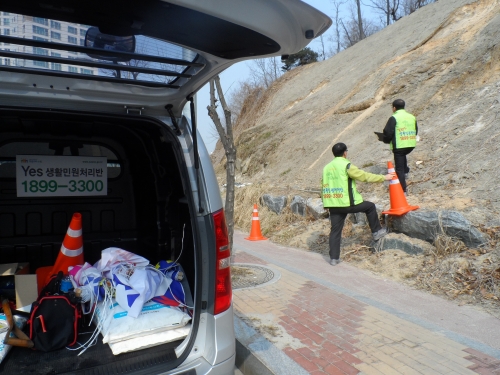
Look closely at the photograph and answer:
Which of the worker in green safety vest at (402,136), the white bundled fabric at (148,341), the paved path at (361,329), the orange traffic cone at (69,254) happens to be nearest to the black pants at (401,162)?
the worker in green safety vest at (402,136)

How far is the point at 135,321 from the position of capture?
277 centimetres

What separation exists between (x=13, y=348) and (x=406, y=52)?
55.3 feet

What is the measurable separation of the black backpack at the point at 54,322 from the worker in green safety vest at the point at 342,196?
4.56 metres

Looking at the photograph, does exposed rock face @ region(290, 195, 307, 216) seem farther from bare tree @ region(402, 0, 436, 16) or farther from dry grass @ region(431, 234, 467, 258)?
bare tree @ region(402, 0, 436, 16)

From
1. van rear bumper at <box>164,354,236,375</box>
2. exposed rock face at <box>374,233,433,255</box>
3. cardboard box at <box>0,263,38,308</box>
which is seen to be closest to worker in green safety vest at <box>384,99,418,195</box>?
exposed rock face at <box>374,233,433,255</box>

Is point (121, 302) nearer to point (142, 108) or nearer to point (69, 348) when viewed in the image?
point (69, 348)

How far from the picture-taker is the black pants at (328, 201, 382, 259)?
21.9ft

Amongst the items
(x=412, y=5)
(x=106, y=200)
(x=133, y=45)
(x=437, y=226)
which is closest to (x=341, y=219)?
(x=437, y=226)

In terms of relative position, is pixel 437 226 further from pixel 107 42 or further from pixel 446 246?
pixel 107 42

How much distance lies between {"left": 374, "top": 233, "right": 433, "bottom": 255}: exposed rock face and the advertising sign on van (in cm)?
431

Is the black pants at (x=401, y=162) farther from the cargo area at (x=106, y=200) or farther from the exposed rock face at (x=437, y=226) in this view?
the cargo area at (x=106, y=200)

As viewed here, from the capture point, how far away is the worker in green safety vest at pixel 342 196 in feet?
21.7

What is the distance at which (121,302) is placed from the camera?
9.42 feet

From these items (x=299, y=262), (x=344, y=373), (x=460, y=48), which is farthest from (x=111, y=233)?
(x=460, y=48)
